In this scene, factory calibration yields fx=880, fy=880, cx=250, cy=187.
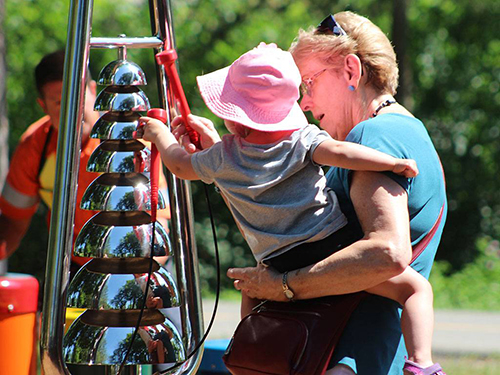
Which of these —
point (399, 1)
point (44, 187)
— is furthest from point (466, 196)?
point (44, 187)

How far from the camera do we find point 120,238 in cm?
198

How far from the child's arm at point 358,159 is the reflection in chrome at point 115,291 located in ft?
1.57

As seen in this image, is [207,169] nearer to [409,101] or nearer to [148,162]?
[148,162]

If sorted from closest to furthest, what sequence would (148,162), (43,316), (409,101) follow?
1. (43,316)
2. (148,162)
3. (409,101)

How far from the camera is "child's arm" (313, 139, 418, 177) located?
6.64 ft

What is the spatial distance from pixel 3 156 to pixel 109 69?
20.4 feet

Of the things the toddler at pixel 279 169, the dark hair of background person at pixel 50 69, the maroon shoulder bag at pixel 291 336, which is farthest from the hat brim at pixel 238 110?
the dark hair of background person at pixel 50 69

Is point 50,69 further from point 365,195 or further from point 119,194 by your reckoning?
point 365,195

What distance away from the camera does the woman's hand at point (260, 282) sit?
2160 millimetres

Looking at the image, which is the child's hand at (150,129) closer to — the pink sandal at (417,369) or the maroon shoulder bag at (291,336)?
the maroon shoulder bag at (291,336)

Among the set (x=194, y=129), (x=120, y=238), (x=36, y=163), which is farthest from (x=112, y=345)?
(x=36, y=163)

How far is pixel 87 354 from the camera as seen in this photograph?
6.38 feet

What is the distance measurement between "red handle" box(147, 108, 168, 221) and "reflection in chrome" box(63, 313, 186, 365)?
0.27m

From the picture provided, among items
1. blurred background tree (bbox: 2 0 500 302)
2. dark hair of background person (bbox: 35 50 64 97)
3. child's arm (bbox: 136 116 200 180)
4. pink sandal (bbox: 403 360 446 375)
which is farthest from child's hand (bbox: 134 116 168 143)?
blurred background tree (bbox: 2 0 500 302)
